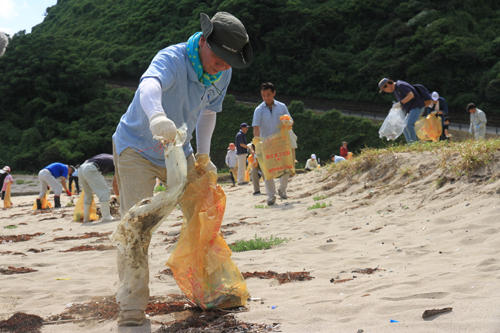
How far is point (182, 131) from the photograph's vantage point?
7.97 ft

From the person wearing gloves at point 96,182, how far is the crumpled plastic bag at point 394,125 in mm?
5430

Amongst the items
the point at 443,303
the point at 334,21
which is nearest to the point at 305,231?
the point at 443,303

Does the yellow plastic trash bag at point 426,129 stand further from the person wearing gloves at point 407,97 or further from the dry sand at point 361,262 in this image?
the dry sand at point 361,262

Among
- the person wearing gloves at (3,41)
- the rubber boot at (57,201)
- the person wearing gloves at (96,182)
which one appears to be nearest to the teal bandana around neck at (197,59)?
the person wearing gloves at (3,41)

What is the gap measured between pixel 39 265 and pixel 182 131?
2926 millimetres

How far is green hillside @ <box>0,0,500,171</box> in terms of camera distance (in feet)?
109

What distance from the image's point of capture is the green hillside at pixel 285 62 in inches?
1308

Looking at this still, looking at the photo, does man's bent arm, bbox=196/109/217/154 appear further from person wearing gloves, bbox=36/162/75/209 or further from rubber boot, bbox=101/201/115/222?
person wearing gloves, bbox=36/162/75/209

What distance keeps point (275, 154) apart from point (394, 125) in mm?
2657

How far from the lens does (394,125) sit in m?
8.67

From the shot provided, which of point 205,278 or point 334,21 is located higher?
point 334,21

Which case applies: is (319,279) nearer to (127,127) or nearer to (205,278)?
(205,278)

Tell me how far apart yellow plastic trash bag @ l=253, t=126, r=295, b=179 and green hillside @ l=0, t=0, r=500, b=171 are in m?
23.6

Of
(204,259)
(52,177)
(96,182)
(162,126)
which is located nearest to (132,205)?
(204,259)
